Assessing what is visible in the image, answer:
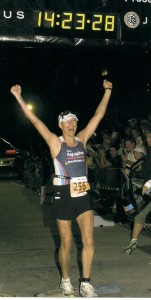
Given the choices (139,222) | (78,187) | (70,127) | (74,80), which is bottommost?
(139,222)

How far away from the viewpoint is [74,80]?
3384cm

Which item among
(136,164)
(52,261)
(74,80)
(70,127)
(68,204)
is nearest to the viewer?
(68,204)

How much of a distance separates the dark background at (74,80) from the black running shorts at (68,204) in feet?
23.1

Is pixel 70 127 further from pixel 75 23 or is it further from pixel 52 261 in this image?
pixel 75 23

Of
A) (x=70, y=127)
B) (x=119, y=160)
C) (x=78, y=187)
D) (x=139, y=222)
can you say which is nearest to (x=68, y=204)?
(x=78, y=187)

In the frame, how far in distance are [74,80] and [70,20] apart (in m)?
20.5

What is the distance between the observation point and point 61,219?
716 centimetres

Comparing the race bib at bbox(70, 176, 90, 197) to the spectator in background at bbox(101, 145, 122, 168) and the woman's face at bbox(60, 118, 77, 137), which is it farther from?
the spectator in background at bbox(101, 145, 122, 168)

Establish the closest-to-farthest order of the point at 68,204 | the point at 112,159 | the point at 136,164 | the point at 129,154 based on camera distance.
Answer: the point at 68,204, the point at 136,164, the point at 129,154, the point at 112,159

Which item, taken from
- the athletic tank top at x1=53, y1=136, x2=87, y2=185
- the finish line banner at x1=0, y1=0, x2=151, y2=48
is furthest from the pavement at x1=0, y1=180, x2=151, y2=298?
the finish line banner at x1=0, y1=0, x2=151, y2=48

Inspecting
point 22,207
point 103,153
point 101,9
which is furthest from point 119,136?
point 101,9

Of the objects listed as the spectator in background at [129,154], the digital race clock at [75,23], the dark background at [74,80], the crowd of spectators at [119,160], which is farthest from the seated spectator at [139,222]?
the dark background at [74,80]

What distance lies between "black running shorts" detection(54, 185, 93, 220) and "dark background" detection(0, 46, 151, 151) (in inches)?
277

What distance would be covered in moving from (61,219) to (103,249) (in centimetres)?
301
